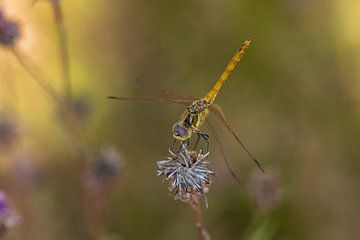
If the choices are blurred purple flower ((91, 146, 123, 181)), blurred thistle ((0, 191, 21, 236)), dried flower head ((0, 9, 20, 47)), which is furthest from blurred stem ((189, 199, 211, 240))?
dried flower head ((0, 9, 20, 47))

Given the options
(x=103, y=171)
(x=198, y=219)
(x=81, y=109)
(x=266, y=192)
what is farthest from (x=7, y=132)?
(x=198, y=219)

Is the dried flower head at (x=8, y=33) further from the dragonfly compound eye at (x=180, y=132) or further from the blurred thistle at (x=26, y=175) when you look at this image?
the dragonfly compound eye at (x=180, y=132)

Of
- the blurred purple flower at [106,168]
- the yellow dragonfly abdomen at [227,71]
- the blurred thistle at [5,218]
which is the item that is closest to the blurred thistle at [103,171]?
the blurred purple flower at [106,168]

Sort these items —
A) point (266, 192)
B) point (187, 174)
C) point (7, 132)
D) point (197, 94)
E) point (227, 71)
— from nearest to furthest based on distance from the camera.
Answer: point (187, 174) < point (227, 71) < point (266, 192) < point (7, 132) < point (197, 94)

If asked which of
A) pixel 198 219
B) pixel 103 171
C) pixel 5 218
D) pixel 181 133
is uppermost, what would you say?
pixel 103 171

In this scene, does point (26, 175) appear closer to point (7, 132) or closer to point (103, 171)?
point (7, 132)

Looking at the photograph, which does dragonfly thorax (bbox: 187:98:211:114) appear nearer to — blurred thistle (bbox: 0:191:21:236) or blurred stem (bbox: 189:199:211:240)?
blurred stem (bbox: 189:199:211:240)
